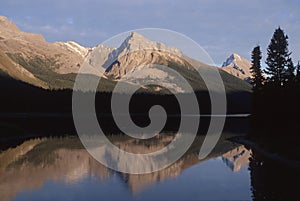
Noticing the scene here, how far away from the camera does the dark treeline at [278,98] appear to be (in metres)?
63.1

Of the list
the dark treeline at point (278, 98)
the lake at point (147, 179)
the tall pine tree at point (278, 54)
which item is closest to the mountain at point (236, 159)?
the lake at point (147, 179)

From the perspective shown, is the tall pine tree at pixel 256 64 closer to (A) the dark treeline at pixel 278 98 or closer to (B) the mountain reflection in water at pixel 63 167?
(A) the dark treeline at pixel 278 98

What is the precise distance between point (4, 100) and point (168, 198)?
6950 inches

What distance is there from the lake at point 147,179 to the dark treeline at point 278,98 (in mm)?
9605

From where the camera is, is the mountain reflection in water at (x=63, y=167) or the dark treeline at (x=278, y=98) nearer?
the mountain reflection in water at (x=63, y=167)

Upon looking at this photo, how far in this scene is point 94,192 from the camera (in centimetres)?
3444

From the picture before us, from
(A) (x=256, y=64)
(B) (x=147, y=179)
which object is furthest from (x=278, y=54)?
(B) (x=147, y=179)

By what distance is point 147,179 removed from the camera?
141 feet

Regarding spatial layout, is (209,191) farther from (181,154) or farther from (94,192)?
(181,154)

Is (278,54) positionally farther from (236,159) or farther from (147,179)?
(147,179)

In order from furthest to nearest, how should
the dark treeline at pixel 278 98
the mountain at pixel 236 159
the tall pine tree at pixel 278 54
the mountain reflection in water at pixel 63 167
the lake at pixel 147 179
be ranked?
the tall pine tree at pixel 278 54 → the dark treeline at pixel 278 98 → the mountain at pixel 236 159 → the mountain reflection in water at pixel 63 167 → the lake at pixel 147 179

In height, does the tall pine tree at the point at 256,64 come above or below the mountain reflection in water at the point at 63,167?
above

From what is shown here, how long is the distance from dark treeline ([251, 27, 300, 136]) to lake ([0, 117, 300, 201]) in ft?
31.5

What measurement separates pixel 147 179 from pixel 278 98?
3653 centimetres
